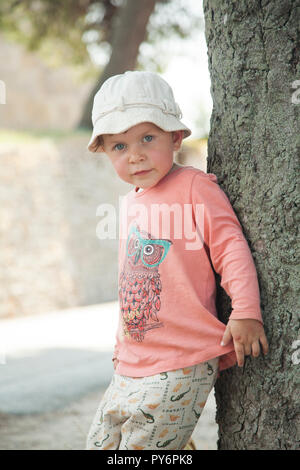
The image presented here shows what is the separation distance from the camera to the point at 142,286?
160cm

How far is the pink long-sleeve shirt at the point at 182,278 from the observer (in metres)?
1.49

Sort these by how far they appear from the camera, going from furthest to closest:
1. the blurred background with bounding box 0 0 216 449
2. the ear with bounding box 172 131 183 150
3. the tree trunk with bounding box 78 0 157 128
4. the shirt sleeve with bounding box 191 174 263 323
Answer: the tree trunk with bounding box 78 0 157 128, the blurred background with bounding box 0 0 216 449, the ear with bounding box 172 131 183 150, the shirt sleeve with bounding box 191 174 263 323

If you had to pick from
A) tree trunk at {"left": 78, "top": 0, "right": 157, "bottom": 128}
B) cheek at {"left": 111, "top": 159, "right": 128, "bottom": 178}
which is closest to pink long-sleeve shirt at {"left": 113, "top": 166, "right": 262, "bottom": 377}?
cheek at {"left": 111, "top": 159, "right": 128, "bottom": 178}

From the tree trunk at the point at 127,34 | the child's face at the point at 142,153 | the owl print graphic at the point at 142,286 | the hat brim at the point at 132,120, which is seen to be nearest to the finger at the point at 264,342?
the owl print graphic at the point at 142,286

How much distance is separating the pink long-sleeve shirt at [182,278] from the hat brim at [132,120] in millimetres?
159

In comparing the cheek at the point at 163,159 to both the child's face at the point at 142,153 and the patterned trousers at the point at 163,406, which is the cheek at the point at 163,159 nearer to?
the child's face at the point at 142,153

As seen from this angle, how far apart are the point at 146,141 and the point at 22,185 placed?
568 cm

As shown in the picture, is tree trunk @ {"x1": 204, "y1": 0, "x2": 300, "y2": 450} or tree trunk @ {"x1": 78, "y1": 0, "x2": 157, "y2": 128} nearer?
tree trunk @ {"x1": 204, "y1": 0, "x2": 300, "y2": 450}

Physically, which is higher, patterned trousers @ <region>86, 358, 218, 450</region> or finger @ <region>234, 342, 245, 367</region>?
finger @ <region>234, 342, 245, 367</region>

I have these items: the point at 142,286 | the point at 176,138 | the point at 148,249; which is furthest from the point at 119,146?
the point at 142,286

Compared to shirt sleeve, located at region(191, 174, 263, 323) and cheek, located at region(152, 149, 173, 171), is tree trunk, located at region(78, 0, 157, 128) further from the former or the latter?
shirt sleeve, located at region(191, 174, 263, 323)

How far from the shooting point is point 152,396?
1503 millimetres

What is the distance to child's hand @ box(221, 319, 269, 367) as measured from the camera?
4.70ft
